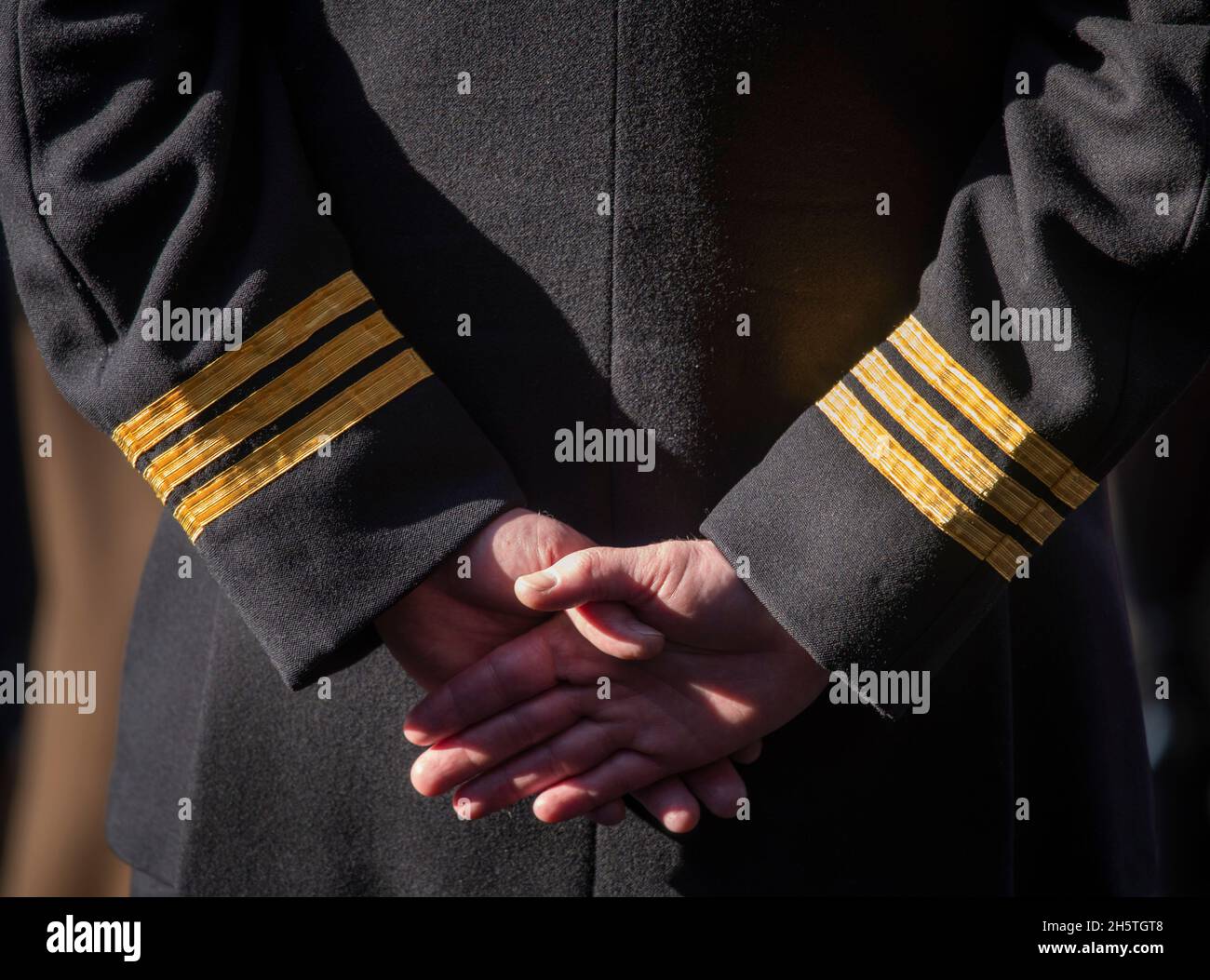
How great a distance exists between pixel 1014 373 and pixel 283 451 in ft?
1.90

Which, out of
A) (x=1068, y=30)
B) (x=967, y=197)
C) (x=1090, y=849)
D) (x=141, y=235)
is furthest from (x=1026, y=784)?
(x=141, y=235)

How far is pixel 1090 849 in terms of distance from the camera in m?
1.21

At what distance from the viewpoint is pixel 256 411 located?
94cm

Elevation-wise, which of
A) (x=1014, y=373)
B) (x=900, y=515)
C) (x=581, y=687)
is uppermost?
(x=1014, y=373)

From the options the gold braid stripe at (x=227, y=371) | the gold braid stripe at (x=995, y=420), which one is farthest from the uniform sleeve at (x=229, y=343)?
the gold braid stripe at (x=995, y=420)

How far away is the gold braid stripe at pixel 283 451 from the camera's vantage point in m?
0.94

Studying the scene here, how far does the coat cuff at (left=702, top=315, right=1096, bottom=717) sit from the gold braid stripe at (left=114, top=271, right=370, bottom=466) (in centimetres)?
36

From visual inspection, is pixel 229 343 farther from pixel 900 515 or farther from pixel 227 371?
pixel 900 515

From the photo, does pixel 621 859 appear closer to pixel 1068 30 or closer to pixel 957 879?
pixel 957 879

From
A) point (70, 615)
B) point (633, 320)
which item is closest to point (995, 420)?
point (633, 320)

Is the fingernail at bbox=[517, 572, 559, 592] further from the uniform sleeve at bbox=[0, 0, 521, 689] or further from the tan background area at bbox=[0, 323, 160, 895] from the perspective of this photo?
the tan background area at bbox=[0, 323, 160, 895]

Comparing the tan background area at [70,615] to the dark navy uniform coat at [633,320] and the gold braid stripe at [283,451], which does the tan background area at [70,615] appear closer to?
the dark navy uniform coat at [633,320]

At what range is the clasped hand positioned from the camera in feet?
3.07

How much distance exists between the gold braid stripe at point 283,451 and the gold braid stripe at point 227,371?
0.18 feet
